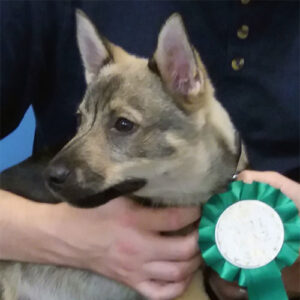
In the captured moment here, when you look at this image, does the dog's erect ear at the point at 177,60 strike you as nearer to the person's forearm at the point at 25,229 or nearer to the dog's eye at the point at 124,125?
the dog's eye at the point at 124,125

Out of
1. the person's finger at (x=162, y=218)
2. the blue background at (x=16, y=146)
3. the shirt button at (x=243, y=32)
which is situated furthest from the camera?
the blue background at (x=16, y=146)

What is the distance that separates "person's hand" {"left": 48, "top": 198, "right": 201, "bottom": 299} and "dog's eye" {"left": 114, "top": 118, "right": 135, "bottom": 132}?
17 centimetres

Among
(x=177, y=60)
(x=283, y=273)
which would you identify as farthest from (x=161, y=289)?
(x=177, y=60)

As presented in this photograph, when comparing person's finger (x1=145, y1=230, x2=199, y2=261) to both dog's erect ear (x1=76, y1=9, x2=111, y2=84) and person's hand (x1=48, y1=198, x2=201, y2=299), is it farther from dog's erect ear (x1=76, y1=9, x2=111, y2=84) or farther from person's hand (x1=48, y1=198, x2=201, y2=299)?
dog's erect ear (x1=76, y1=9, x2=111, y2=84)

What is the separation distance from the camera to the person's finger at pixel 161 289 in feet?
3.74

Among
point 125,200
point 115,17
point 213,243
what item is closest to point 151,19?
point 115,17

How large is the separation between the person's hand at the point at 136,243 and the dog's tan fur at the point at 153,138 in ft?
0.18

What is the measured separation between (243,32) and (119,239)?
0.63 metres

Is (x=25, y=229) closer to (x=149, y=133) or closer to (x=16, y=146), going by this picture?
(x=149, y=133)

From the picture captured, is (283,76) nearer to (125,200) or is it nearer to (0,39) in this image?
(125,200)

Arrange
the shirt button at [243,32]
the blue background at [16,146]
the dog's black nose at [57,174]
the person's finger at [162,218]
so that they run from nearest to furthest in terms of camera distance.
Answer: the dog's black nose at [57,174]
the person's finger at [162,218]
the shirt button at [243,32]
the blue background at [16,146]

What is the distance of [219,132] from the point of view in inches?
46.1

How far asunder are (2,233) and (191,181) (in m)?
0.47

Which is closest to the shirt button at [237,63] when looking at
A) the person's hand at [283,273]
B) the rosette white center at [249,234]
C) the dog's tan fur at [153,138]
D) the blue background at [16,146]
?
the dog's tan fur at [153,138]
